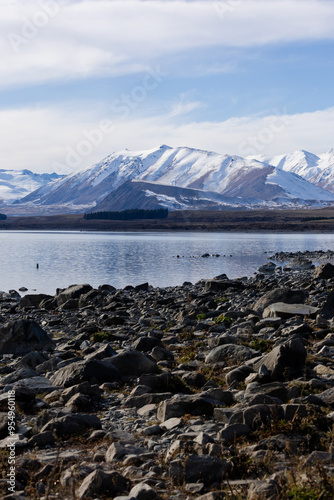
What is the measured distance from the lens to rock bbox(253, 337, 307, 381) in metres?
11.3

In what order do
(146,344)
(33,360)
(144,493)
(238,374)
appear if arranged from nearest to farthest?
(144,493) → (238,374) → (33,360) → (146,344)

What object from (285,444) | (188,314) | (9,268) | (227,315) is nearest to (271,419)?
(285,444)

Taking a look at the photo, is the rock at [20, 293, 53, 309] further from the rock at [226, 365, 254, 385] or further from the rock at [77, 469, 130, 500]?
the rock at [77, 469, 130, 500]

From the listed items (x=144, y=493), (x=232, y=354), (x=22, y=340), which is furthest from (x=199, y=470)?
(x=22, y=340)

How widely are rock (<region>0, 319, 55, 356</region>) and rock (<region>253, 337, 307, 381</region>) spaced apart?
833 cm

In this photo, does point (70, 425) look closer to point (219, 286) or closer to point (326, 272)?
point (219, 286)

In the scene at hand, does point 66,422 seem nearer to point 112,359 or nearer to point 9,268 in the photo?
point 112,359

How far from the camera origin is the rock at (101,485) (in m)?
6.71

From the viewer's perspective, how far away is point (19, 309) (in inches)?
1245

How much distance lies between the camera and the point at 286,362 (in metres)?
11.5

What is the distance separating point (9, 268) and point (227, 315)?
48.8 metres

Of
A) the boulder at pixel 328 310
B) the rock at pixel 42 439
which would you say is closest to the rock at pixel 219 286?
the boulder at pixel 328 310

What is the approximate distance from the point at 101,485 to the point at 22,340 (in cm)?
1170

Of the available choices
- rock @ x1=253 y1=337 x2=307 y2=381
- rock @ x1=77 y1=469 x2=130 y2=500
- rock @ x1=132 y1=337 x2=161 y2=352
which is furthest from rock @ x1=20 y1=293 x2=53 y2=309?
rock @ x1=77 y1=469 x2=130 y2=500
